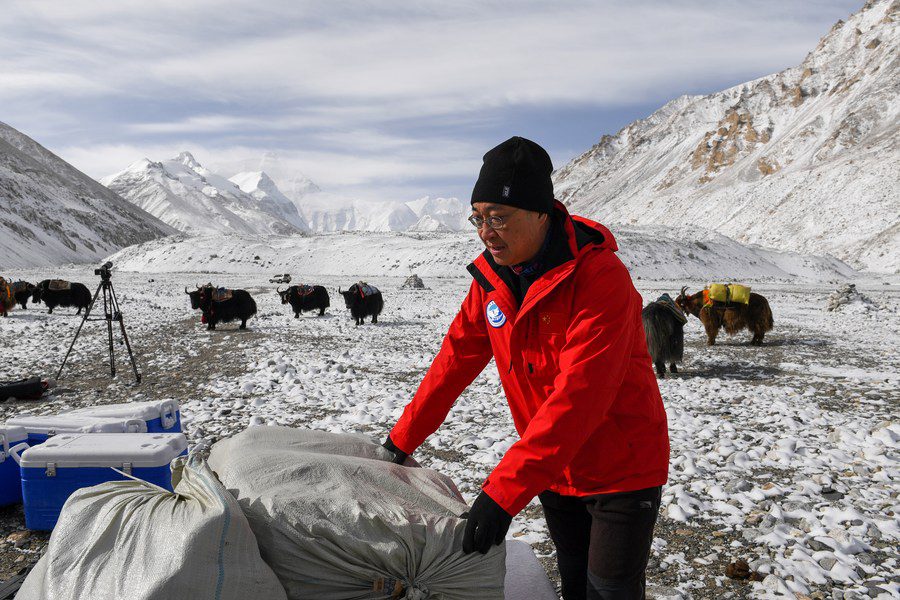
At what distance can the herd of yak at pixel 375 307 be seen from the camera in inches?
356

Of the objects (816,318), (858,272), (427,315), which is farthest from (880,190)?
(427,315)

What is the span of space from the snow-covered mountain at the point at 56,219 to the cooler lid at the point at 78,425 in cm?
8006

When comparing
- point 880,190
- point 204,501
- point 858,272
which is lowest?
point 858,272

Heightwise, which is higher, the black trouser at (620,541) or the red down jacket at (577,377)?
the red down jacket at (577,377)

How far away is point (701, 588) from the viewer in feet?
11.1

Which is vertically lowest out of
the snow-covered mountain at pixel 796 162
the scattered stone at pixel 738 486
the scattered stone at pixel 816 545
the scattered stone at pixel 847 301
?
the scattered stone at pixel 847 301

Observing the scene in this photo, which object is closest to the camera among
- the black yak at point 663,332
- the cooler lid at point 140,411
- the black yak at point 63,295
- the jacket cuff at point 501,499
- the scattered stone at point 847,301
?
the jacket cuff at point 501,499

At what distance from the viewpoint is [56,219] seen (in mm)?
98250

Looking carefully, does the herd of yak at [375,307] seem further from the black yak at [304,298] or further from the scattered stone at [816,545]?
the scattered stone at [816,545]

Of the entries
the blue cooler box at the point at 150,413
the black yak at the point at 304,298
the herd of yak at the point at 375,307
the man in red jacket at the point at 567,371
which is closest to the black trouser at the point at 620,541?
the man in red jacket at the point at 567,371

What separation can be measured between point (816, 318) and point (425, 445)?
52.1ft

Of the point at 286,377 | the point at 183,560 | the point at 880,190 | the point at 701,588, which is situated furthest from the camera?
the point at 880,190

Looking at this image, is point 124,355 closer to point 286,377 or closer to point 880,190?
point 286,377

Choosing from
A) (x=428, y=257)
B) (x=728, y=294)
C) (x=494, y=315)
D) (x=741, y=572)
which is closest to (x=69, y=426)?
(x=494, y=315)
